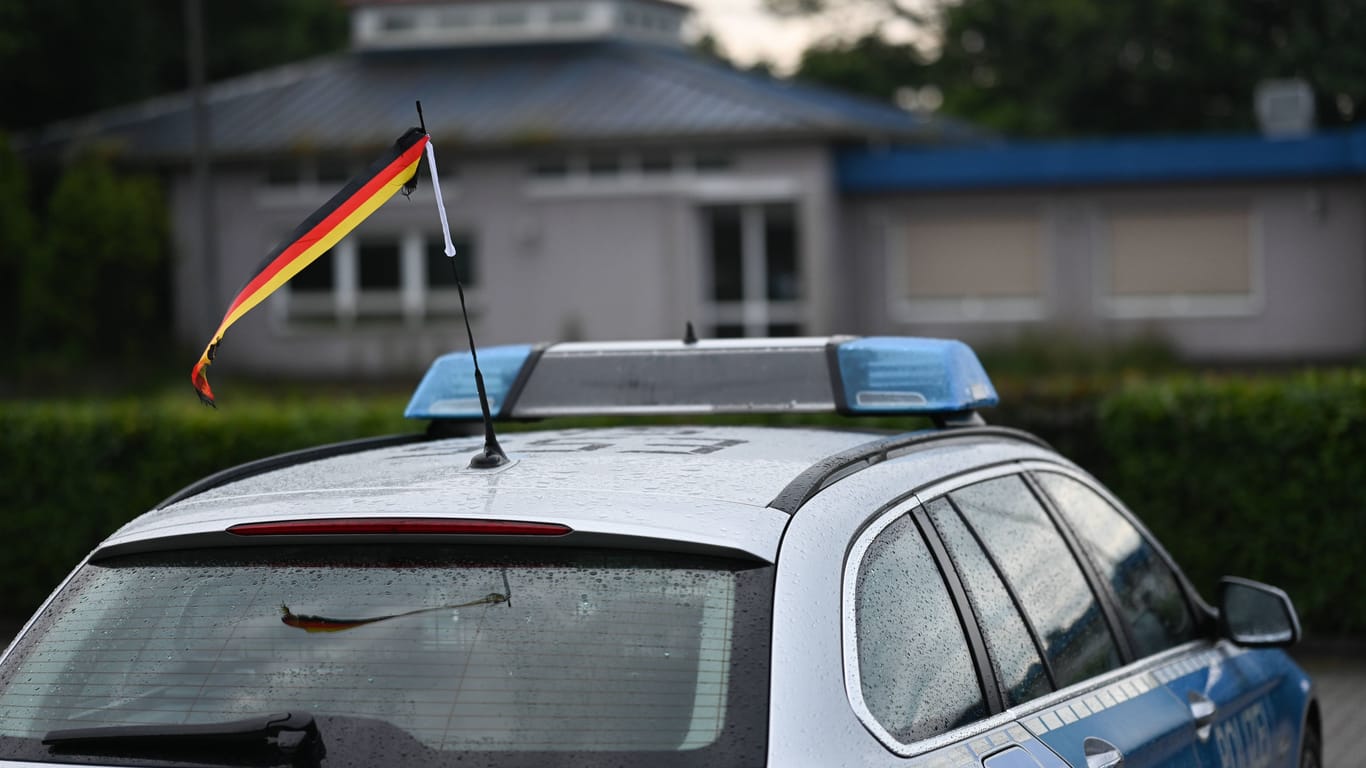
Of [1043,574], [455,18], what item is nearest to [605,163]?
[455,18]

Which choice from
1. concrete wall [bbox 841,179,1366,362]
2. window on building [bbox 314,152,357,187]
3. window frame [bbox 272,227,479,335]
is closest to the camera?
concrete wall [bbox 841,179,1366,362]

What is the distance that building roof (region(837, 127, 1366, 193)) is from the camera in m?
27.7

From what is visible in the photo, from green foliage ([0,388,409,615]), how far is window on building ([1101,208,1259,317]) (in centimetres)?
2043

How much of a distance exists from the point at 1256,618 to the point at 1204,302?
25.8 metres

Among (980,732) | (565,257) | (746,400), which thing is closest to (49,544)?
(746,400)

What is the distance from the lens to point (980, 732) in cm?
287

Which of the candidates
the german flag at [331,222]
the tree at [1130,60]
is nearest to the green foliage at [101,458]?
the german flag at [331,222]

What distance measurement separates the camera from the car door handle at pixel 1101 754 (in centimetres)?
314

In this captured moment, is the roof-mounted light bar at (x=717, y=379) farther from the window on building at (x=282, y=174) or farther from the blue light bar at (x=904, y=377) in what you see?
the window on building at (x=282, y=174)

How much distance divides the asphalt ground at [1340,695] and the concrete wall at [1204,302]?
1939 cm

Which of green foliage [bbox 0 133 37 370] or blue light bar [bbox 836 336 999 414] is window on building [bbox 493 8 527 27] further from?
blue light bar [bbox 836 336 999 414]

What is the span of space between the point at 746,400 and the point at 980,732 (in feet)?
3.82

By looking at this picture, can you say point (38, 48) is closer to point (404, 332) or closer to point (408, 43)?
point (408, 43)

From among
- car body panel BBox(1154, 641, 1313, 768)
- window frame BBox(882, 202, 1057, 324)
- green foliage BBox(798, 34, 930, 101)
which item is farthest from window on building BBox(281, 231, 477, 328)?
car body panel BBox(1154, 641, 1313, 768)
